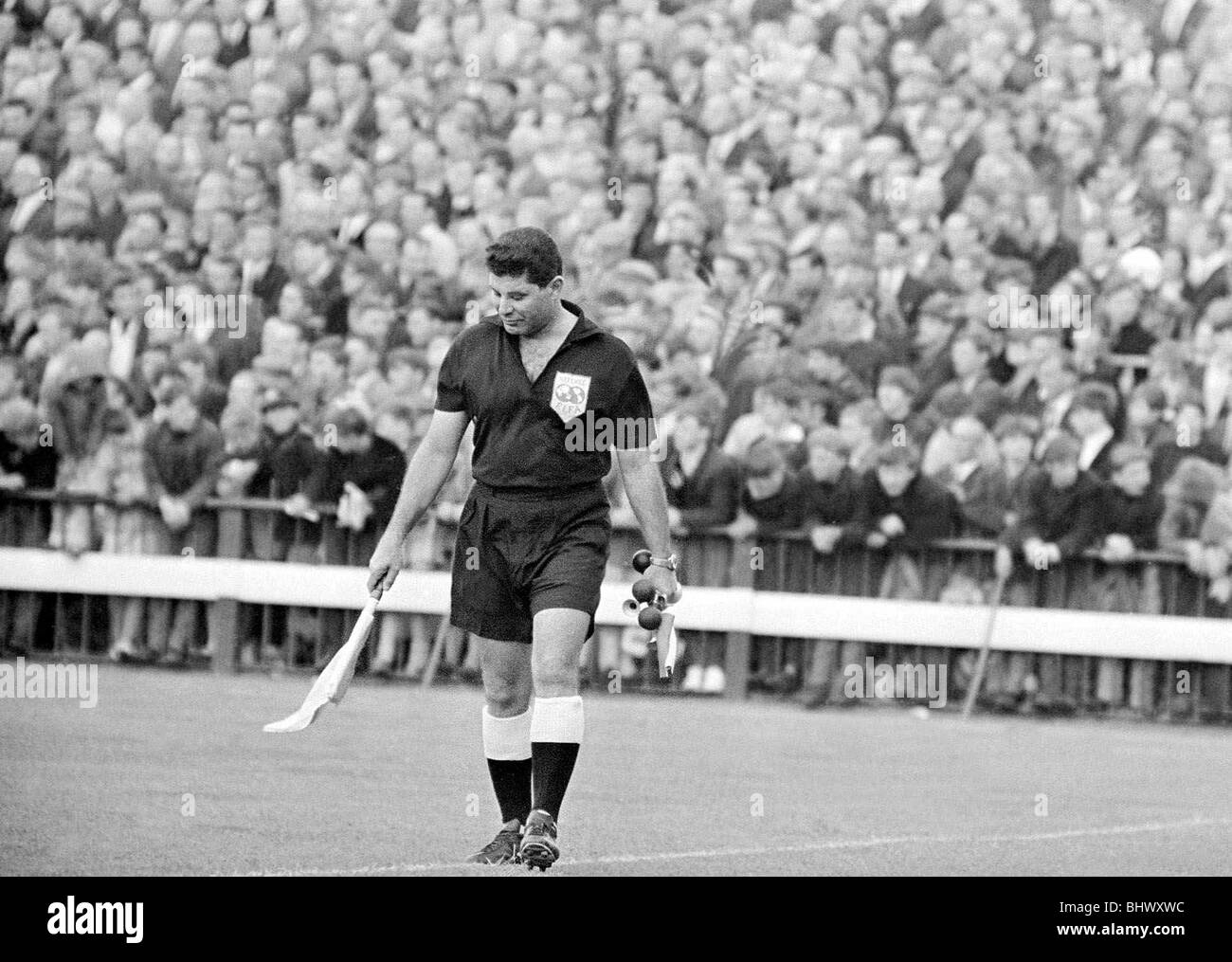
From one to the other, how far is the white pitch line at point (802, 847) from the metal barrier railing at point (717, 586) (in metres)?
3.43

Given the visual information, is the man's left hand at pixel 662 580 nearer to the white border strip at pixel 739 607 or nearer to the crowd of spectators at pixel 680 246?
the white border strip at pixel 739 607

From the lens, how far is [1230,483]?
13.9m

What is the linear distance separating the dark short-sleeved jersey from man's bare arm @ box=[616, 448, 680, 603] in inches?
2.1

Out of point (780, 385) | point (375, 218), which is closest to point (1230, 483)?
Answer: point (780, 385)

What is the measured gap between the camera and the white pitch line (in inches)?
316

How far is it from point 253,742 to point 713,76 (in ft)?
18.6

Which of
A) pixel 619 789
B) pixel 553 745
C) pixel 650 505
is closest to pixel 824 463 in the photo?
pixel 619 789

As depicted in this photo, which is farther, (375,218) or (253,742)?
(375,218)

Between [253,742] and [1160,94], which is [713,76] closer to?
[1160,94]

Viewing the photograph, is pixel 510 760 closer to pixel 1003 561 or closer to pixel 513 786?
pixel 513 786

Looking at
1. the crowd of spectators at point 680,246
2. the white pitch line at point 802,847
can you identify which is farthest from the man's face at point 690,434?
the white pitch line at point 802,847
